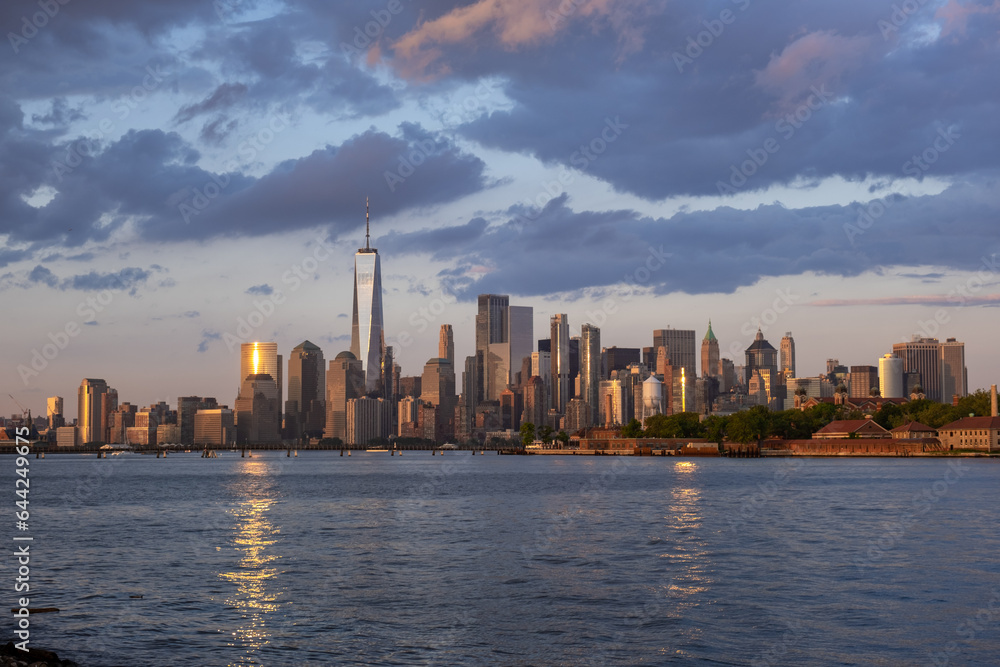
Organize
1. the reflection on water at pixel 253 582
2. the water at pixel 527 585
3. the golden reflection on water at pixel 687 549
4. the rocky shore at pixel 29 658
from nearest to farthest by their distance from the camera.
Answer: the rocky shore at pixel 29 658, the water at pixel 527 585, the reflection on water at pixel 253 582, the golden reflection on water at pixel 687 549

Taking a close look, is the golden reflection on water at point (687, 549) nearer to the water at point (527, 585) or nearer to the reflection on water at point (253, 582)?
the water at point (527, 585)

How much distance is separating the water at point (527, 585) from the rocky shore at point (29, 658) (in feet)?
5.45

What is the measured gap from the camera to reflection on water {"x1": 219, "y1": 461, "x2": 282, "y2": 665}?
111 feet

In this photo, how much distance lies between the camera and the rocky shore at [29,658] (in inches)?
1160

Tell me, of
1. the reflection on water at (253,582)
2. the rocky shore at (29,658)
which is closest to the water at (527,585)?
the reflection on water at (253,582)

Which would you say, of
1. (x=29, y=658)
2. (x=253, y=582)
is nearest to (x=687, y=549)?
(x=253, y=582)

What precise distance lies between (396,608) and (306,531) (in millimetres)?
29674

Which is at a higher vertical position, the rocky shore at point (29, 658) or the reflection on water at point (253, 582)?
the rocky shore at point (29, 658)

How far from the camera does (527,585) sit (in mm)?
44031

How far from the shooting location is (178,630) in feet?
117

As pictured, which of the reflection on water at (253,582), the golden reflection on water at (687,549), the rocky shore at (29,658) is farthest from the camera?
the golden reflection on water at (687,549)

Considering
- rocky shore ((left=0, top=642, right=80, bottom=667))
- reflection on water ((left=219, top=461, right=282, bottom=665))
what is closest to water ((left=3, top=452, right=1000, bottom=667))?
reflection on water ((left=219, top=461, right=282, bottom=665))

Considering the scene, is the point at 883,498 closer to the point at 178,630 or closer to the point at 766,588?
the point at 766,588

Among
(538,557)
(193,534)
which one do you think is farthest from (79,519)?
(538,557)
